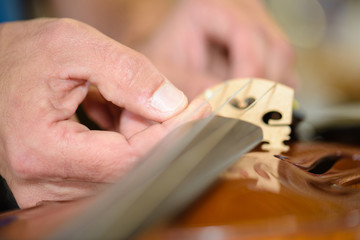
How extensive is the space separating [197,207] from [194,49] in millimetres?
757

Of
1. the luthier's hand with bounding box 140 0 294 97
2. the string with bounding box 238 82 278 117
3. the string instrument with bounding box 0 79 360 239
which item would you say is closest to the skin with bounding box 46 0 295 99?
the luthier's hand with bounding box 140 0 294 97

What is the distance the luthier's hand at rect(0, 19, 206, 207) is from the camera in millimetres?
384

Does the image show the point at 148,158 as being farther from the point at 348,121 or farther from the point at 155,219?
the point at 348,121

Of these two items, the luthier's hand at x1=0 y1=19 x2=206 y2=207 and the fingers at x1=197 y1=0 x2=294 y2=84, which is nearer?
the luthier's hand at x1=0 y1=19 x2=206 y2=207

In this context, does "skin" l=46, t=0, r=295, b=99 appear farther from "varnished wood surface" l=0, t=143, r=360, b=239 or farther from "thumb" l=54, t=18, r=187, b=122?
"varnished wood surface" l=0, t=143, r=360, b=239

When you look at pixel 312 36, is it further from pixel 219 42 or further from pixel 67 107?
pixel 67 107

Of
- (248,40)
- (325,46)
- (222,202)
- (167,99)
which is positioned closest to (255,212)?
(222,202)

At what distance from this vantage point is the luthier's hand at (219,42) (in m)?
0.94

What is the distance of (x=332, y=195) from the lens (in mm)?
321

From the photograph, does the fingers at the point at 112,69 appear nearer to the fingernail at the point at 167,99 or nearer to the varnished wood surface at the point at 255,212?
the fingernail at the point at 167,99

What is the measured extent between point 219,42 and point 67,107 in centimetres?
65

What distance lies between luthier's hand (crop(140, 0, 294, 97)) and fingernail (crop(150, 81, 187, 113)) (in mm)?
499

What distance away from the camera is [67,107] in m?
0.41

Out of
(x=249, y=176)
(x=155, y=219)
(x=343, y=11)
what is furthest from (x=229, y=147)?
(x=343, y=11)
